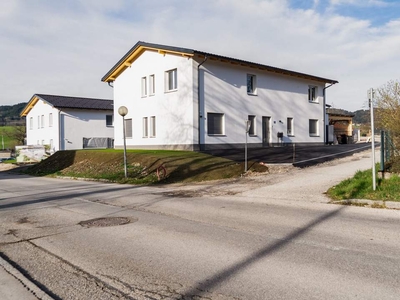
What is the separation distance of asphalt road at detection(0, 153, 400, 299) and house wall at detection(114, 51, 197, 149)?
45.7ft

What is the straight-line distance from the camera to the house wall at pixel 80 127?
4359 centimetres

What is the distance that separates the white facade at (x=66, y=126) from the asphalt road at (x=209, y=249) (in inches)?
1335

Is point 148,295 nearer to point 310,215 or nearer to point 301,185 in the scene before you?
Answer: point 310,215

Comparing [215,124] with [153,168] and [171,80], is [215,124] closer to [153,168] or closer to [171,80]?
[171,80]

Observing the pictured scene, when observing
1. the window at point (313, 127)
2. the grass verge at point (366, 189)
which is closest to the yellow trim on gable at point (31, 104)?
the window at point (313, 127)

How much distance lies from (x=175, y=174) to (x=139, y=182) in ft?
5.47

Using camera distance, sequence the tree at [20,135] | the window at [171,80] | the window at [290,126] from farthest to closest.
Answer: the tree at [20,135], the window at [290,126], the window at [171,80]

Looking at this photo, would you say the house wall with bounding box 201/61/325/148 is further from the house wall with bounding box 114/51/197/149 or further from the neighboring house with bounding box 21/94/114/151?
the neighboring house with bounding box 21/94/114/151

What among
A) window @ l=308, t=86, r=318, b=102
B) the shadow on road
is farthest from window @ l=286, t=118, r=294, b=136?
the shadow on road

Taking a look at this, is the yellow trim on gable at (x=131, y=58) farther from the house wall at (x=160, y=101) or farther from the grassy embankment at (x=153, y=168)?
the grassy embankment at (x=153, y=168)

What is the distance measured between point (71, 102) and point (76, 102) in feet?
2.67

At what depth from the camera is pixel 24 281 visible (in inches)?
186

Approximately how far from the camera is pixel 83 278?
479cm

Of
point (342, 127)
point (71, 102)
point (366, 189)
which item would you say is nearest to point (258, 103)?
point (342, 127)
